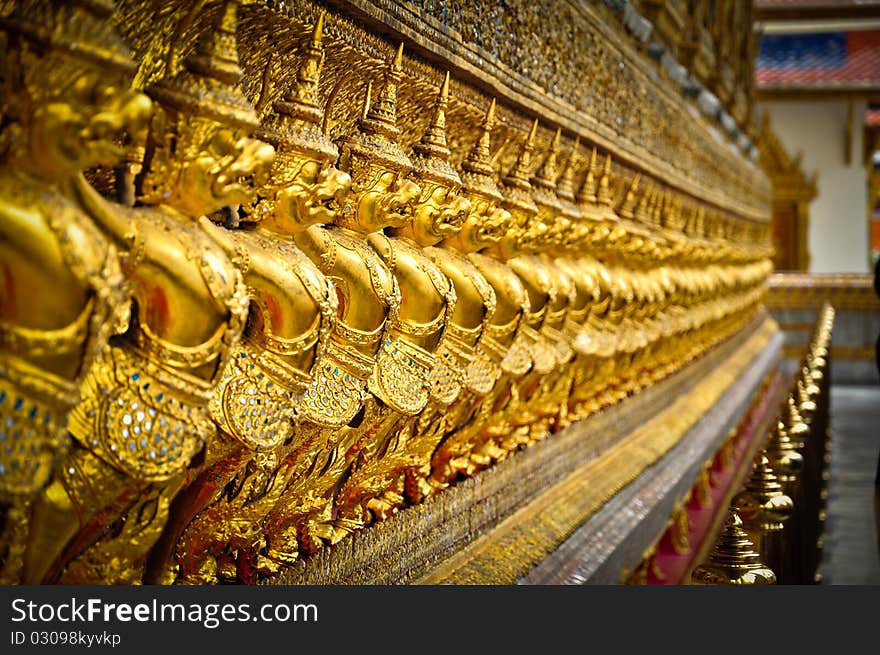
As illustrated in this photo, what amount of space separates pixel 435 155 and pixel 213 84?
66cm

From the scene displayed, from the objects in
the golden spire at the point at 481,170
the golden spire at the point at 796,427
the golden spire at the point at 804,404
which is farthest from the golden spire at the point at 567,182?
the golden spire at the point at 804,404

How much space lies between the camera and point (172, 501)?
142cm

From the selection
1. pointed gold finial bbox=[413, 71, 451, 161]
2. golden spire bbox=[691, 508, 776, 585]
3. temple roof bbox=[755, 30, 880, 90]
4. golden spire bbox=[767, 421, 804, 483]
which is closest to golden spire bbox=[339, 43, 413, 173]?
pointed gold finial bbox=[413, 71, 451, 161]

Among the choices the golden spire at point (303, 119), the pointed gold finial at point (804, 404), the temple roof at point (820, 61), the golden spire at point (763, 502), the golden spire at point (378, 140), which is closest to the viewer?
the golden spire at point (303, 119)

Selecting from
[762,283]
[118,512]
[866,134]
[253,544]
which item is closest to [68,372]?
[118,512]

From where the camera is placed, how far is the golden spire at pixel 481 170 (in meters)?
2.05

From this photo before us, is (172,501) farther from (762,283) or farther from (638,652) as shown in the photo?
(762,283)

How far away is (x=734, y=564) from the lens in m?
1.53

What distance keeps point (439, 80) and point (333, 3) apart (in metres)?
0.43

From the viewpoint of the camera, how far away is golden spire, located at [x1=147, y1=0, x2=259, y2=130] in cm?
121

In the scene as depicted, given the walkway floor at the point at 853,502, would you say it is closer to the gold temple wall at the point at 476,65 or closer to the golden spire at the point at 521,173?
the gold temple wall at the point at 476,65

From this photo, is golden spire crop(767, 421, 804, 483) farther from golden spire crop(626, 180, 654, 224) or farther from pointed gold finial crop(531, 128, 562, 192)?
golden spire crop(626, 180, 654, 224)

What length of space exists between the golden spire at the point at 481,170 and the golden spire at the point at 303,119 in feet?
1.95

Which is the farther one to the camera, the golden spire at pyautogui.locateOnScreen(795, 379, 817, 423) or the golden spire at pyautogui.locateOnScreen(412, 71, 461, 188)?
the golden spire at pyautogui.locateOnScreen(795, 379, 817, 423)
